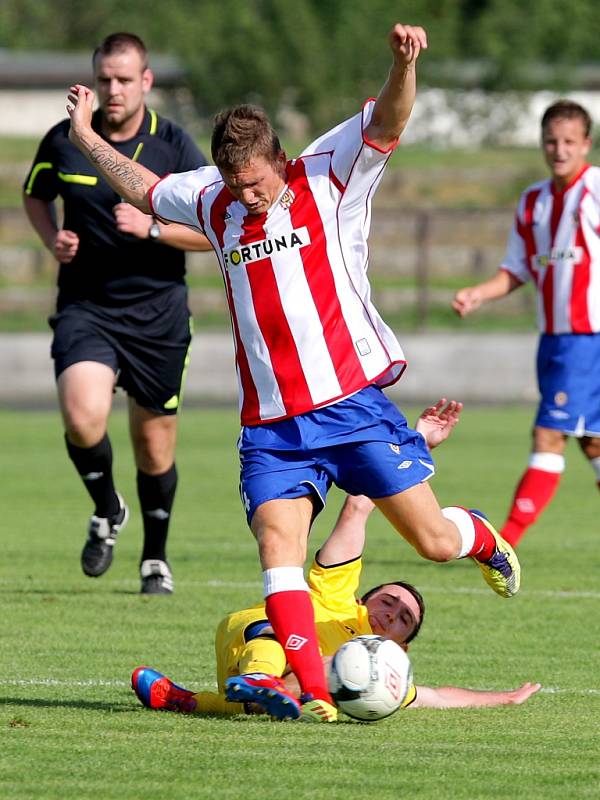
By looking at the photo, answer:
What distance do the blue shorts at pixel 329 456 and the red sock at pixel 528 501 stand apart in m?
3.89

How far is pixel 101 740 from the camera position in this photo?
16.5 feet

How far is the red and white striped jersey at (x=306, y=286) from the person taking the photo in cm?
557

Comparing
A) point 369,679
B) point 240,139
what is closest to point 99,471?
point 240,139

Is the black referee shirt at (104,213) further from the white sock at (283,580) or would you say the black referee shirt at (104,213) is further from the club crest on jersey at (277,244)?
the white sock at (283,580)

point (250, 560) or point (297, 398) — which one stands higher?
Result: point (297, 398)

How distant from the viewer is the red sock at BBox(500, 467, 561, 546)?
9.43 m

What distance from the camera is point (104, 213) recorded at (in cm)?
816

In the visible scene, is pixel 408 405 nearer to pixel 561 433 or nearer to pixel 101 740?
pixel 561 433

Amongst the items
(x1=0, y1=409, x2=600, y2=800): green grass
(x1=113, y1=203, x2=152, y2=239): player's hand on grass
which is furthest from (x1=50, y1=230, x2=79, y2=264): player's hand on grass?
(x1=0, y1=409, x2=600, y2=800): green grass

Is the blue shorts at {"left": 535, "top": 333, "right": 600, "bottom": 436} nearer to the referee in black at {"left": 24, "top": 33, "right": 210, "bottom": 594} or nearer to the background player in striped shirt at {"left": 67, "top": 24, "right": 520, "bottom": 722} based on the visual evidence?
the referee in black at {"left": 24, "top": 33, "right": 210, "bottom": 594}

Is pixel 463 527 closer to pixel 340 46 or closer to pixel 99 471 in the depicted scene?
pixel 99 471

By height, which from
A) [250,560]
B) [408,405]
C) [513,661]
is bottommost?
[408,405]

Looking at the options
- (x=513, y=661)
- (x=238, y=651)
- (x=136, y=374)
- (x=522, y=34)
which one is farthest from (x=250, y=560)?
(x=522, y=34)

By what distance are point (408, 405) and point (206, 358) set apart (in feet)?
9.68
